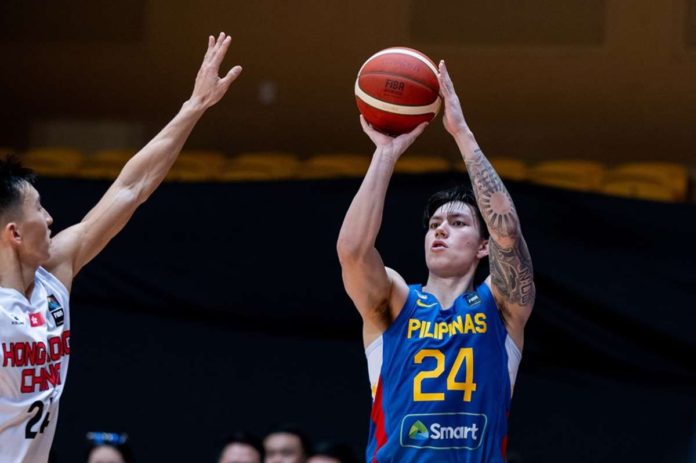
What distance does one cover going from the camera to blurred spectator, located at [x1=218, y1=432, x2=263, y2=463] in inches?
299

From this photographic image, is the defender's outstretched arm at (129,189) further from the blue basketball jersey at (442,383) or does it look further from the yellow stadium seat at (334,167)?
the yellow stadium seat at (334,167)

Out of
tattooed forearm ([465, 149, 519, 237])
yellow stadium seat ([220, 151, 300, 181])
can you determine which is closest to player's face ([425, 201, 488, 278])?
tattooed forearm ([465, 149, 519, 237])

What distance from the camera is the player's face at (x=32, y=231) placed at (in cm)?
459

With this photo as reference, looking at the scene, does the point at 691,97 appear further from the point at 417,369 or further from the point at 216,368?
the point at 417,369

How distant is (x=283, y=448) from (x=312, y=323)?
1086mm

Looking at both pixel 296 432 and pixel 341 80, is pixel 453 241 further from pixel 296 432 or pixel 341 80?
pixel 341 80

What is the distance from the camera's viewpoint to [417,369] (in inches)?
192

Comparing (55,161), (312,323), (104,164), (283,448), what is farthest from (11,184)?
(55,161)

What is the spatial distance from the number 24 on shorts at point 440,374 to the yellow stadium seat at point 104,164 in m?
6.32

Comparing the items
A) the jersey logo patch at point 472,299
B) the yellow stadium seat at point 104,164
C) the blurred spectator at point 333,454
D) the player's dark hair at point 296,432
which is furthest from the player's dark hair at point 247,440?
the yellow stadium seat at point 104,164

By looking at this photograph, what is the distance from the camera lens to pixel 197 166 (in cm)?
1109

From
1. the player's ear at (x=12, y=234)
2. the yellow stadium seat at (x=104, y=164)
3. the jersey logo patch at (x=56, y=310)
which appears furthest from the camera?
the yellow stadium seat at (x=104, y=164)

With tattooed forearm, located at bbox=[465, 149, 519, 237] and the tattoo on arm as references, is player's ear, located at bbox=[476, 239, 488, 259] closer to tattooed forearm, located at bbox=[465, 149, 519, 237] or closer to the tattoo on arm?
the tattoo on arm

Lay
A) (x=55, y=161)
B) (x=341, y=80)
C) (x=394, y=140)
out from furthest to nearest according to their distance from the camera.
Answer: (x=341, y=80)
(x=55, y=161)
(x=394, y=140)
